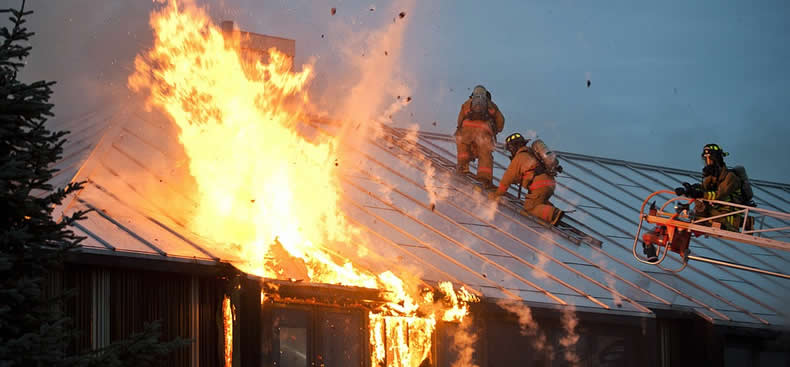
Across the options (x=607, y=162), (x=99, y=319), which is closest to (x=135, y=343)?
(x=99, y=319)

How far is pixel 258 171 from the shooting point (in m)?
15.1

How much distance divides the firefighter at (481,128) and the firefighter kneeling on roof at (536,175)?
2.82ft

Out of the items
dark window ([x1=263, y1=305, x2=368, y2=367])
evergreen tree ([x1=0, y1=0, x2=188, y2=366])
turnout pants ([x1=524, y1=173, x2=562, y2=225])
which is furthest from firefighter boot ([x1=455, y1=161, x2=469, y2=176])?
evergreen tree ([x1=0, y1=0, x2=188, y2=366])

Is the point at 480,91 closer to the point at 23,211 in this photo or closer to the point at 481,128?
the point at 481,128

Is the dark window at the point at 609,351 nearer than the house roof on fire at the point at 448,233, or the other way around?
the house roof on fire at the point at 448,233

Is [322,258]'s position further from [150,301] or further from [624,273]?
[624,273]

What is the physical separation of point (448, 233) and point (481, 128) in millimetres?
3970

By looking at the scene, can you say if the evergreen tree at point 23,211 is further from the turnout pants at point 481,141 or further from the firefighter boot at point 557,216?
the turnout pants at point 481,141

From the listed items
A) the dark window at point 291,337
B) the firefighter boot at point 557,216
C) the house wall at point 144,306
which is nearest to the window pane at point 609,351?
the firefighter boot at point 557,216

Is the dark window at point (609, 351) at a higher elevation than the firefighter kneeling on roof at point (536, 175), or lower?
lower

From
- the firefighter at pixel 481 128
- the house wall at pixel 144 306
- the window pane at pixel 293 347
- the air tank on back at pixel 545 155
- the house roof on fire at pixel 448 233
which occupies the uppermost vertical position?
the firefighter at pixel 481 128

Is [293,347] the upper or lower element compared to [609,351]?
upper

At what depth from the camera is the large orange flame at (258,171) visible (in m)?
13.1

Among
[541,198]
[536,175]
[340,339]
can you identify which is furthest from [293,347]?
[536,175]
